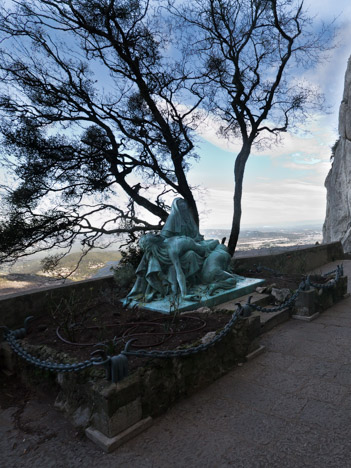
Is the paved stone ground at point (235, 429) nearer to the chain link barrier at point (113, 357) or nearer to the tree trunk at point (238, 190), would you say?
the chain link barrier at point (113, 357)

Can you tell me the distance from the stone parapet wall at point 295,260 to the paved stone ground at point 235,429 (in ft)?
15.4

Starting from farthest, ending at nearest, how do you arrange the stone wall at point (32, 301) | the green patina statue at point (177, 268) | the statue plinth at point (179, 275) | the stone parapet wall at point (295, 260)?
1. the stone parapet wall at point (295, 260)
2. the green patina statue at point (177, 268)
3. the statue plinth at point (179, 275)
4. the stone wall at point (32, 301)

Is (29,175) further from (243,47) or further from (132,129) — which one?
(243,47)

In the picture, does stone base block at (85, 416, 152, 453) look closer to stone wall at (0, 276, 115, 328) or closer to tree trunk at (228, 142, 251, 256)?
stone wall at (0, 276, 115, 328)

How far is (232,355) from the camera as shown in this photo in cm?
350

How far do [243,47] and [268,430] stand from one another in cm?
1083

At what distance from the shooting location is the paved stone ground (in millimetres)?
2172

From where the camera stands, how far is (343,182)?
51.9 ft

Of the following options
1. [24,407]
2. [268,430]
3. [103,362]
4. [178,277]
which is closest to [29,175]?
[178,277]

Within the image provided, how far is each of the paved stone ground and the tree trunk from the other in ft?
22.6

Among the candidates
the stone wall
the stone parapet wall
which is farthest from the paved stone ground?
the stone parapet wall

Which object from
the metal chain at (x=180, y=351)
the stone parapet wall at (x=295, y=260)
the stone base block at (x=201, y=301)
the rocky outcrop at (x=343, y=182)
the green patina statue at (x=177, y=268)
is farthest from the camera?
the rocky outcrop at (x=343, y=182)

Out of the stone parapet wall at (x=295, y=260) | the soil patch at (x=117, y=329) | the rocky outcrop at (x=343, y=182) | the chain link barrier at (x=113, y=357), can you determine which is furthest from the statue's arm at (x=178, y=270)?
the rocky outcrop at (x=343, y=182)

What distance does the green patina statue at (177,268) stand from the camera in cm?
509
